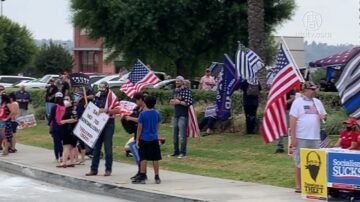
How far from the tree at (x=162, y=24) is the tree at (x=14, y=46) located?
31.0 metres

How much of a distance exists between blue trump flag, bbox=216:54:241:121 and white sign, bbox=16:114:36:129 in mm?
9058

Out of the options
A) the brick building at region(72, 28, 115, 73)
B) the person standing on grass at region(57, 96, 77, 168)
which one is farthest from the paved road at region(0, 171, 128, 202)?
the brick building at region(72, 28, 115, 73)

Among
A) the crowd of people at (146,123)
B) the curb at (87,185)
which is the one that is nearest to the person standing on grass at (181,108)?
the crowd of people at (146,123)

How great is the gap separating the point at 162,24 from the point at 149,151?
18.8 m

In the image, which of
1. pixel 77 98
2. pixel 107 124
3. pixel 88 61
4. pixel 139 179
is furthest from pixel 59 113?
pixel 88 61

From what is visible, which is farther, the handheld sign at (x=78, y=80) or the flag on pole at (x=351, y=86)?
the handheld sign at (x=78, y=80)

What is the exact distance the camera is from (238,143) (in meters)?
18.8

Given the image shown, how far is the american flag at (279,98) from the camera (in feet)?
46.1

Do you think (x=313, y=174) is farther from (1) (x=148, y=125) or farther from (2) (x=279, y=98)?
(2) (x=279, y=98)

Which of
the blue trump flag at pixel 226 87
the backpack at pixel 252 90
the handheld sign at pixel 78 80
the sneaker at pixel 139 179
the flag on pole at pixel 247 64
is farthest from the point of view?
the backpack at pixel 252 90

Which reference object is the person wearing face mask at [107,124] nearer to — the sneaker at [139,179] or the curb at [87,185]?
the curb at [87,185]

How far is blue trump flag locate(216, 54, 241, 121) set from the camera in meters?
19.4

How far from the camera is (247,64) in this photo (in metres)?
18.7

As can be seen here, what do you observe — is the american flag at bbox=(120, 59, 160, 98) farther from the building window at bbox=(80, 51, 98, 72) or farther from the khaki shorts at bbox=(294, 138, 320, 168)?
the building window at bbox=(80, 51, 98, 72)
